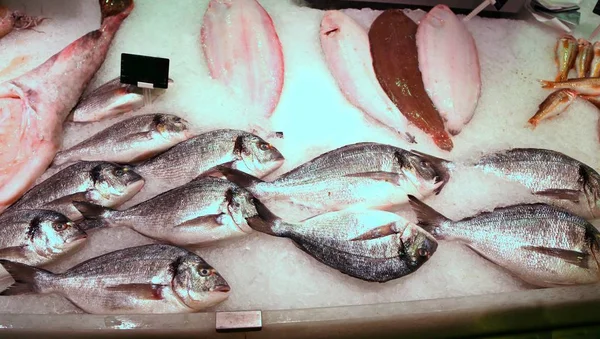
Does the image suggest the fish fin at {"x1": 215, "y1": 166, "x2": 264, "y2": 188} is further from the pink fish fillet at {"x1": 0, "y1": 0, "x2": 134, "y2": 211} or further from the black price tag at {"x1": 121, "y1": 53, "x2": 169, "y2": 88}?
the pink fish fillet at {"x1": 0, "y1": 0, "x2": 134, "y2": 211}

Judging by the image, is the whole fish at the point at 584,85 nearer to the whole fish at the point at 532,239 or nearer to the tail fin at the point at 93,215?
the whole fish at the point at 532,239

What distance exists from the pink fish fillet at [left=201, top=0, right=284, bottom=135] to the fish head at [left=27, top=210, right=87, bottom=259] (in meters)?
0.93

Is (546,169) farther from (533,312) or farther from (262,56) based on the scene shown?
(262,56)

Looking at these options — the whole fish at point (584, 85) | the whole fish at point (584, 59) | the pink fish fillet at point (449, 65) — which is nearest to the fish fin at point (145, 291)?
the pink fish fillet at point (449, 65)

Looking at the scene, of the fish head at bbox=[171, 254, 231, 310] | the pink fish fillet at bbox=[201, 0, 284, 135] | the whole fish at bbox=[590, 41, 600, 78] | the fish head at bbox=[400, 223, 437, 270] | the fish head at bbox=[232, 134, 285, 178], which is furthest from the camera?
the whole fish at bbox=[590, 41, 600, 78]

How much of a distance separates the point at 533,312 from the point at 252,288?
1.09m

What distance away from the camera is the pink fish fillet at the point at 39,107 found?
83.0 inches

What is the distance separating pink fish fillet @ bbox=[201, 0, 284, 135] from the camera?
239 cm

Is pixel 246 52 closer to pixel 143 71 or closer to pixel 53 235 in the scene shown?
pixel 143 71

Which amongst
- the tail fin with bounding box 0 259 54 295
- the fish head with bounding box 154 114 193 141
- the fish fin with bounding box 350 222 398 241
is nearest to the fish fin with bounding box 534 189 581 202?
the fish fin with bounding box 350 222 398 241

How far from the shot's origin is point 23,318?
1721 millimetres

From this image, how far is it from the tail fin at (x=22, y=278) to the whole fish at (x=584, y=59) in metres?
2.78

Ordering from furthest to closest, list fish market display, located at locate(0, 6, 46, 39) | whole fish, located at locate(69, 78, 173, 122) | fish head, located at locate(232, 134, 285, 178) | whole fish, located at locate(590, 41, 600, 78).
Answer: whole fish, located at locate(590, 41, 600, 78)
fish market display, located at locate(0, 6, 46, 39)
whole fish, located at locate(69, 78, 173, 122)
fish head, located at locate(232, 134, 285, 178)

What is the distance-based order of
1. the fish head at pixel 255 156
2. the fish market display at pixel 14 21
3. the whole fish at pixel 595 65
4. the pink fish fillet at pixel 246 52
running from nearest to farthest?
the fish head at pixel 255 156 → the pink fish fillet at pixel 246 52 → the fish market display at pixel 14 21 → the whole fish at pixel 595 65
